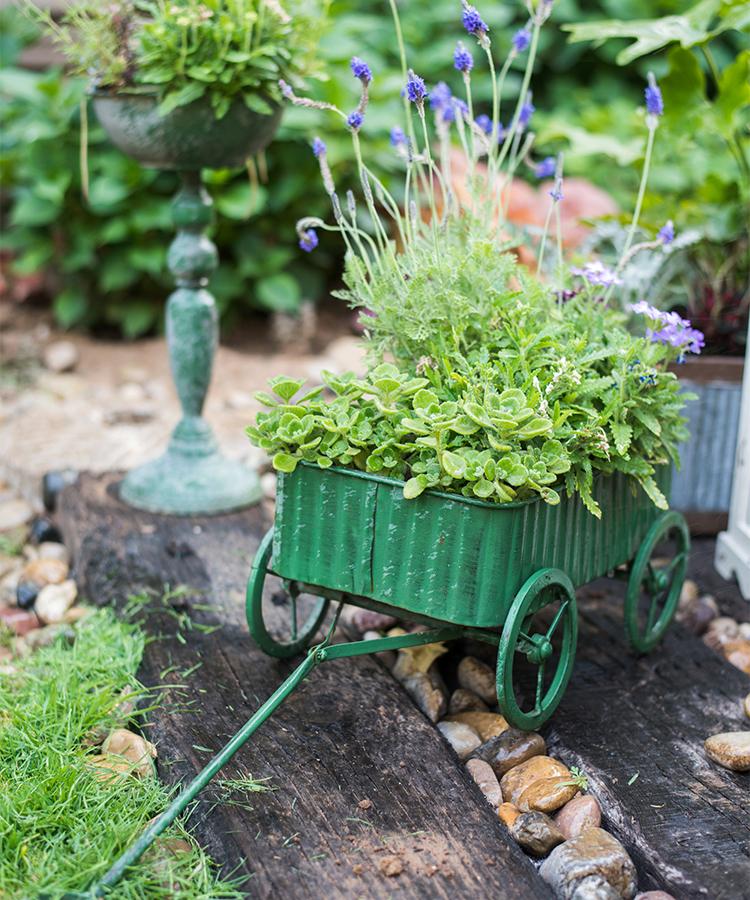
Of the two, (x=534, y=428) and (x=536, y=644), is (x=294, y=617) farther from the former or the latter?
(x=534, y=428)

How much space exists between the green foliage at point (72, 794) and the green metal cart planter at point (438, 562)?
88mm

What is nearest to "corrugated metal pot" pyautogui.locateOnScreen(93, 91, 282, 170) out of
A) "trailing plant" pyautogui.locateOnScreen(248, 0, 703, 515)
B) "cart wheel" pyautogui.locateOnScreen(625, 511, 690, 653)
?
"trailing plant" pyautogui.locateOnScreen(248, 0, 703, 515)

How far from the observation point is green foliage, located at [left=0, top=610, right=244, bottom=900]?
168cm

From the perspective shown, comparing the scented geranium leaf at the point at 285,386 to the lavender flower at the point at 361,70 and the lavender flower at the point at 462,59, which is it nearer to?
the lavender flower at the point at 361,70

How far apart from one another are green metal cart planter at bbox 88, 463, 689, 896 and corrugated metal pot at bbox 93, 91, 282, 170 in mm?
1197

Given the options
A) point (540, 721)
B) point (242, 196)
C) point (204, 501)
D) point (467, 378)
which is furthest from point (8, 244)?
point (540, 721)

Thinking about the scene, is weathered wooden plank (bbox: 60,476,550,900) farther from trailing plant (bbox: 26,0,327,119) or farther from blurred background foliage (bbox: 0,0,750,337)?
blurred background foliage (bbox: 0,0,750,337)

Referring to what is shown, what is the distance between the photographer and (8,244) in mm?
4773

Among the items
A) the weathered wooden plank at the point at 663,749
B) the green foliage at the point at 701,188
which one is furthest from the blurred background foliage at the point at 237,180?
the weathered wooden plank at the point at 663,749

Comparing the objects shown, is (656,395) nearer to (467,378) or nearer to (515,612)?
(467,378)

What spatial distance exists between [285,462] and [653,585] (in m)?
0.97

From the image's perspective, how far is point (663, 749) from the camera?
213 cm

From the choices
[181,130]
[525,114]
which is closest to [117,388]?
[181,130]

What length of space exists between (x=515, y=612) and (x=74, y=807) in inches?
32.9
